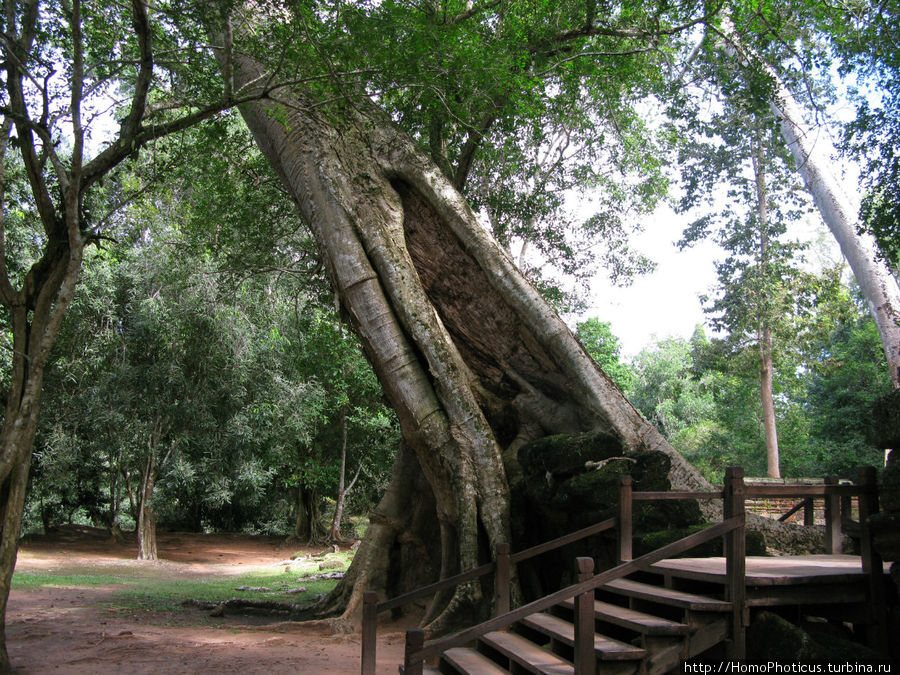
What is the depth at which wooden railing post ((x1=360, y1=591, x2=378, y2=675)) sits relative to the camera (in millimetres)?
4445

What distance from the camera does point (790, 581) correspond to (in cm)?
385

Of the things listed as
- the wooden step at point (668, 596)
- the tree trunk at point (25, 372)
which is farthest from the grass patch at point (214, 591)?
the wooden step at point (668, 596)

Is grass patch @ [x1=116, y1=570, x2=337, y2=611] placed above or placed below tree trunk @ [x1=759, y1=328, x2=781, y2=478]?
below

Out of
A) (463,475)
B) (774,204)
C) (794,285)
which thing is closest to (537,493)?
(463,475)

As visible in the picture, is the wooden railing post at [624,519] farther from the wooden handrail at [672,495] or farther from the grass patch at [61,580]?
the grass patch at [61,580]

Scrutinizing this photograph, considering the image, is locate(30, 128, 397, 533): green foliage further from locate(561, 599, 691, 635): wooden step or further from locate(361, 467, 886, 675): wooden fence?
locate(361, 467, 886, 675): wooden fence

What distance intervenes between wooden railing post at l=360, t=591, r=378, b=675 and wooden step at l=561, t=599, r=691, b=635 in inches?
52.4

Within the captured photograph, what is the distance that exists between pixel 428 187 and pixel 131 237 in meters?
11.0

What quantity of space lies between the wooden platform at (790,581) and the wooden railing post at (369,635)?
76.6 inches

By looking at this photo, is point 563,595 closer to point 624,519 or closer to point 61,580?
point 624,519

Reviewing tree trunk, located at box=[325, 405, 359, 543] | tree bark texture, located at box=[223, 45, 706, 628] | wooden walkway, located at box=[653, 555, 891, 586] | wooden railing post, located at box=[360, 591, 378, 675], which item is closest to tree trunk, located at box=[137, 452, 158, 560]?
tree trunk, located at box=[325, 405, 359, 543]

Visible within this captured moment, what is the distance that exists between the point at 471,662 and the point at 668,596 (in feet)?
4.74

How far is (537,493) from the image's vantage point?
6.39 meters

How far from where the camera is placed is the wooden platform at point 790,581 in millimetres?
3834
